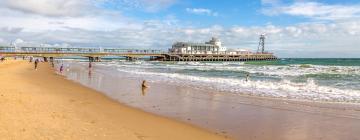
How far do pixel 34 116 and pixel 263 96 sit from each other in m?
8.77

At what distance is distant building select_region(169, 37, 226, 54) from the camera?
98.9 metres

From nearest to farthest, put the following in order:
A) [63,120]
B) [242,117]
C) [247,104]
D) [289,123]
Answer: [63,120] → [289,123] → [242,117] → [247,104]

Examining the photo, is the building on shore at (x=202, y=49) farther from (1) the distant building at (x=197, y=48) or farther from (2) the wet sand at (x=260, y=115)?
(2) the wet sand at (x=260, y=115)

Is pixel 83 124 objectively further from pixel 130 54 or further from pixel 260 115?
Result: pixel 130 54

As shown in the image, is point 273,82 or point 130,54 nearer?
point 273,82

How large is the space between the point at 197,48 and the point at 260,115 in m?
94.2

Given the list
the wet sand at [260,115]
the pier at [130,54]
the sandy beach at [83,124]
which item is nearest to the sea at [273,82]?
the wet sand at [260,115]

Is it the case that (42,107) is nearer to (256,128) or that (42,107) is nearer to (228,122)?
(228,122)

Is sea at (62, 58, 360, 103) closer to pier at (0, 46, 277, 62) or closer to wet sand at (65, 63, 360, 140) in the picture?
wet sand at (65, 63, 360, 140)

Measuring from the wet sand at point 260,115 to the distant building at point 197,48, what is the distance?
3285 inches

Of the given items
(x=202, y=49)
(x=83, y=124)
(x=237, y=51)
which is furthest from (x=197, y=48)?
(x=83, y=124)

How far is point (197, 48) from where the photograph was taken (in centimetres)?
10388

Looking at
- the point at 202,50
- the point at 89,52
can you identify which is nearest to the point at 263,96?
the point at 89,52

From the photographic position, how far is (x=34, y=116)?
26.9 feet
